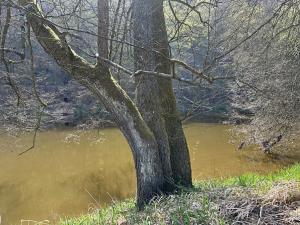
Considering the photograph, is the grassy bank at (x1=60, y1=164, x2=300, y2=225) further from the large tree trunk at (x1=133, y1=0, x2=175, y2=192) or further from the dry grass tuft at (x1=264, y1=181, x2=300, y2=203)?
the large tree trunk at (x1=133, y1=0, x2=175, y2=192)

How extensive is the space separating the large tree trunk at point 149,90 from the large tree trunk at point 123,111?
0.84 ft

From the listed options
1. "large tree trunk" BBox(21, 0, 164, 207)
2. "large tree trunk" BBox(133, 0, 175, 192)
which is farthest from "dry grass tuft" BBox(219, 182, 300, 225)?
"large tree trunk" BBox(133, 0, 175, 192)

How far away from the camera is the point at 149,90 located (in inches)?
273

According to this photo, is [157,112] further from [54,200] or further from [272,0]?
[54,200]

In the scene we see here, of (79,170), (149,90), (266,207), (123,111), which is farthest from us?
Answer: (79,170)

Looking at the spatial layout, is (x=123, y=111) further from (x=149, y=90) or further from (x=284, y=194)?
(x=284, y=194)

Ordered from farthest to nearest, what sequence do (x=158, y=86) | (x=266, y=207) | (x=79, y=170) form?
1. (x=79, y=170)
2. (x=158, y=86)
3. (x=266, y=207)

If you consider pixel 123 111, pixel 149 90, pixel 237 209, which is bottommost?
pixel 237 209

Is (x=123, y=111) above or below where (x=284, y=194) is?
above

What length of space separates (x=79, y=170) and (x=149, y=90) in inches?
472

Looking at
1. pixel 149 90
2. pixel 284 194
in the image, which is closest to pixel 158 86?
pixel 149 90

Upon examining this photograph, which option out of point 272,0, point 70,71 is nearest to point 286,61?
point 272,0

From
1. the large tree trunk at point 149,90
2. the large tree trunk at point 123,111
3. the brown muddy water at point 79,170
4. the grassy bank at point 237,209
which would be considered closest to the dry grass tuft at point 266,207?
the grassy bank at point 237,209

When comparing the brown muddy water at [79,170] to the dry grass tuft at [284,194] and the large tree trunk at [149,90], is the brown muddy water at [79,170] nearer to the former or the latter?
the large tree trunk at [149,90]
